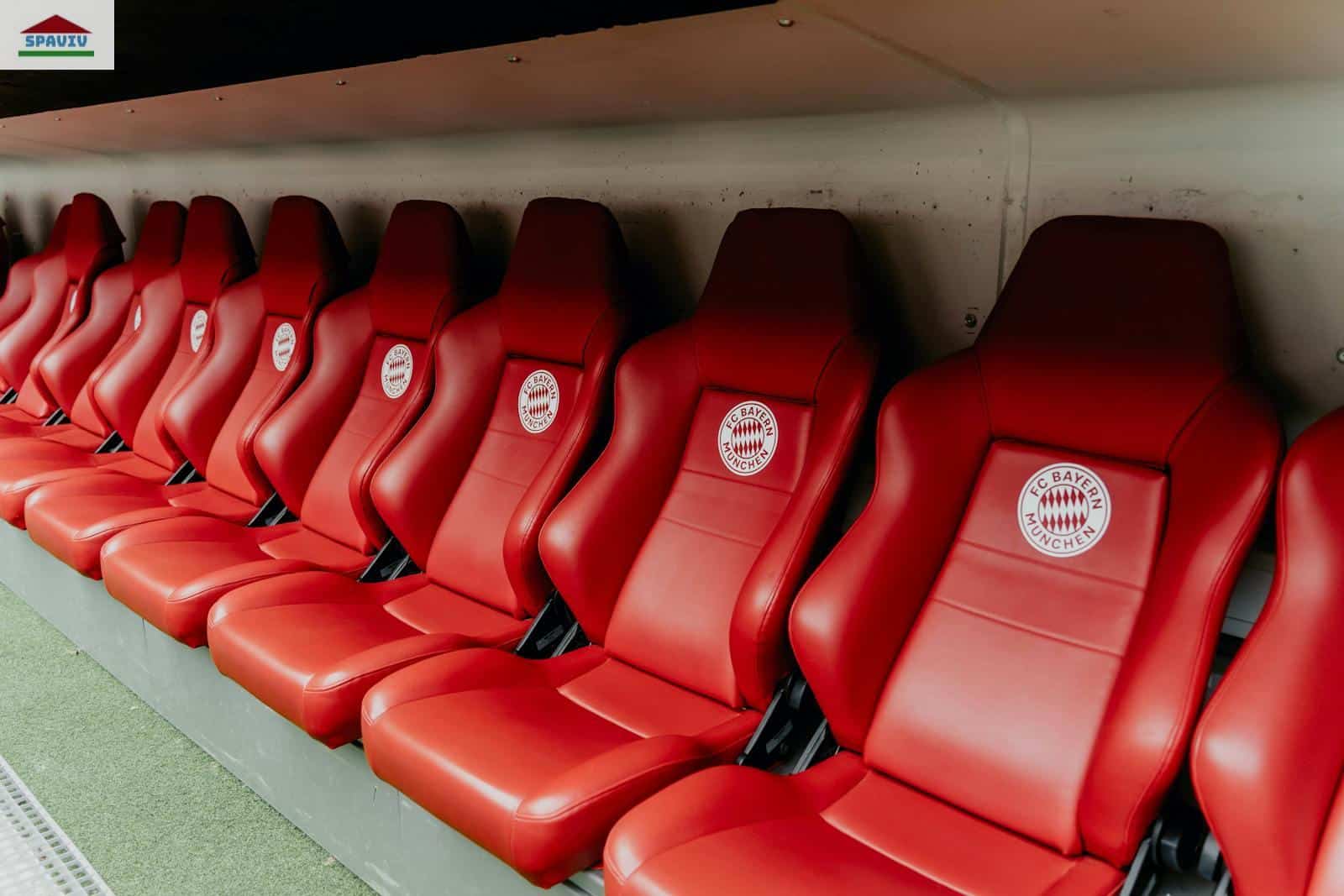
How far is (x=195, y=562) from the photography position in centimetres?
242

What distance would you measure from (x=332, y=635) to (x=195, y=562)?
57 cm

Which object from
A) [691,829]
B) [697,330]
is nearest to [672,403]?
[697,330]

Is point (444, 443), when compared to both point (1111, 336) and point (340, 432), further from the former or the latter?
point (1111, 336)

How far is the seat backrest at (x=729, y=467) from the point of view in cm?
178

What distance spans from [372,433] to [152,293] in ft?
5.24

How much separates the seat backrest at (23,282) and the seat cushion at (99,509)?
2069 millimetres

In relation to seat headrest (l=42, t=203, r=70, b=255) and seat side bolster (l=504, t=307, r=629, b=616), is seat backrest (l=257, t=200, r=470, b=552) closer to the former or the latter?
seat side bolster (l=504, t=307, r=629, b=616)

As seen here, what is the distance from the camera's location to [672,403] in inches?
82.7

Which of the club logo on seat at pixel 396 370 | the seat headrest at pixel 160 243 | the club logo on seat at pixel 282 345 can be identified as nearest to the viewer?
the club logo on seat at pixel 396 370

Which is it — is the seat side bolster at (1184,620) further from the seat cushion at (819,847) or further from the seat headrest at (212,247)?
the seat headrest at (212,247)

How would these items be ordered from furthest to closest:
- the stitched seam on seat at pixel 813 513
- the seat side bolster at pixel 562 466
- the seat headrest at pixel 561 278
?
the seat headrest at pixel 561 278
the seat side bolster at pixel 562 466
the stitched seam on seat at pixel 813 513

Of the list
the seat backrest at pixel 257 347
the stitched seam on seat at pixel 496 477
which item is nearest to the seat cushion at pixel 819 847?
the stitched seam on seat at pixel 496 477

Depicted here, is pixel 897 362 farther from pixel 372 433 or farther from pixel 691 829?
pixel 372 433

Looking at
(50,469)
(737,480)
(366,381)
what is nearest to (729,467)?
(737,480)
